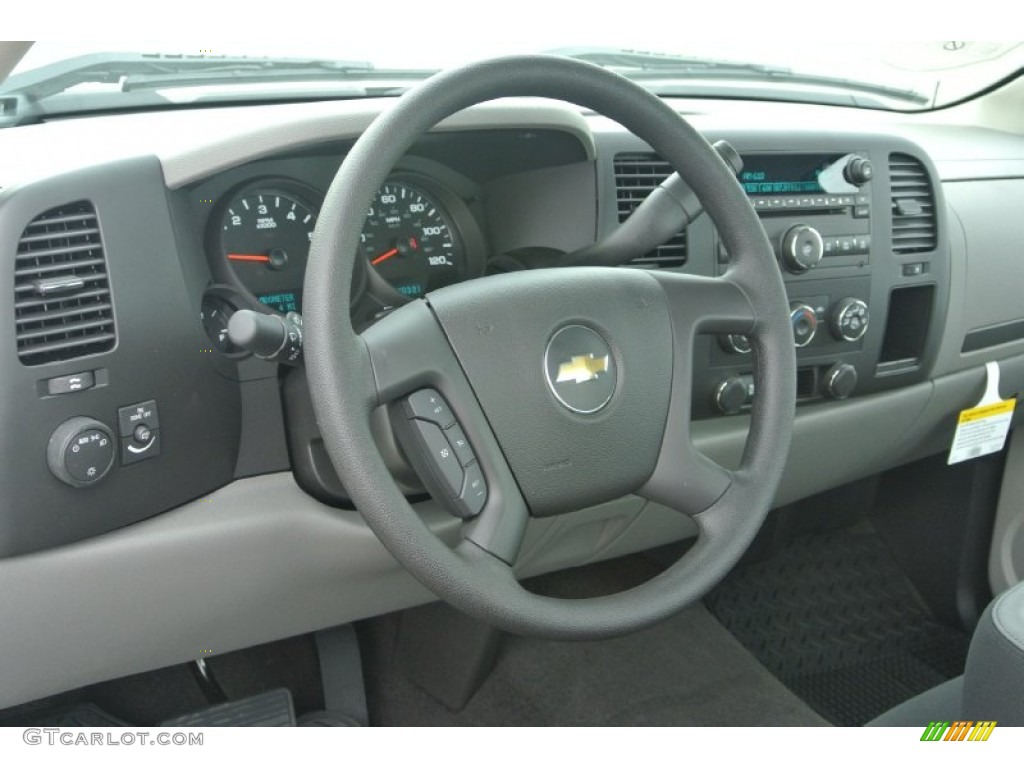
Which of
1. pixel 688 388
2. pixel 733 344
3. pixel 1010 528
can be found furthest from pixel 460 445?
pixel 1010 528

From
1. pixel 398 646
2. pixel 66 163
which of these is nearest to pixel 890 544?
pixel 398 646

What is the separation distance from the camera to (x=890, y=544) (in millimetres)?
2277

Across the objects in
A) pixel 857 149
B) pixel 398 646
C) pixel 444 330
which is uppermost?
pixel 857 149

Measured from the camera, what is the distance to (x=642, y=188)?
148 centimetres

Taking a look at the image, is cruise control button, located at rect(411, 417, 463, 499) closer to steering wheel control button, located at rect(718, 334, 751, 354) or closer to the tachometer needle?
the tachometer needle

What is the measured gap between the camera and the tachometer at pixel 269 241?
1256 mm

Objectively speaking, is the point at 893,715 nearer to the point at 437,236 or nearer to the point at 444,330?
the point at 444,330

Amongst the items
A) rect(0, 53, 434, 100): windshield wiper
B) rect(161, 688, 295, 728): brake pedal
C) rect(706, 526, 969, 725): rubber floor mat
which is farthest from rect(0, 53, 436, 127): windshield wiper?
rect(706, 526, 969, 725): rubber floor mat

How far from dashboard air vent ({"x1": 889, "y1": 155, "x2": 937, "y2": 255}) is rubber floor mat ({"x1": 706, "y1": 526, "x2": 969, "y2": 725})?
0.76m

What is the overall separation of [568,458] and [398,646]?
944mm

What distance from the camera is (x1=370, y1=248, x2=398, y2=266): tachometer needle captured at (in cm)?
140

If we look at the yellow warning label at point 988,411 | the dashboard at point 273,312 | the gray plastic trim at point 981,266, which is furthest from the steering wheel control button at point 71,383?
the yellow warning label at point 988,411

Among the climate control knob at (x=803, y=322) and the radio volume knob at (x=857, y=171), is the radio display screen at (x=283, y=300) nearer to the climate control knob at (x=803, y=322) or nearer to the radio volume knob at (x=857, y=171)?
the climate control knob at (x=803, y=322)

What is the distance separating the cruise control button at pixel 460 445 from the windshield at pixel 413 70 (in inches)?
15.0
